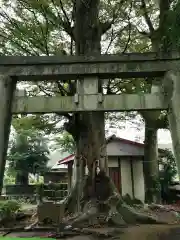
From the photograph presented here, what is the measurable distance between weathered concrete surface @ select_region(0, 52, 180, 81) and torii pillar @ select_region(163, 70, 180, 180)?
0.28 metres

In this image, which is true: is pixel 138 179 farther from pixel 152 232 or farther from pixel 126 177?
pixel 152 232

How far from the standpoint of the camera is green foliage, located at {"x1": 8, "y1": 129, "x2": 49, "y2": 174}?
23.7m

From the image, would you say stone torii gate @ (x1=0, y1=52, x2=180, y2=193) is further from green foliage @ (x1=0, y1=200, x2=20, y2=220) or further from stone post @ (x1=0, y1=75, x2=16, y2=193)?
green foliage @ (x1=0, y1=200, x2=20, y2=220)

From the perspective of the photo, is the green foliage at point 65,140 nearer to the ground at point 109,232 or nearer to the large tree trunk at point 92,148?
the large tree trunk at point 92,148

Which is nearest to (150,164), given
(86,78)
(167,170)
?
(167,170)

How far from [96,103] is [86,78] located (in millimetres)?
829

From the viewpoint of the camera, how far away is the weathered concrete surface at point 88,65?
23.3 ft

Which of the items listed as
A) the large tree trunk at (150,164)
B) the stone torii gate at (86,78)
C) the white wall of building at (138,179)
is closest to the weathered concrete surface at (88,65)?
the stone torii gate at (86,78)

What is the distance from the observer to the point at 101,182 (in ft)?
34.1

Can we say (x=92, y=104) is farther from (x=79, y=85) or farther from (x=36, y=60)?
(x=36, y=60)

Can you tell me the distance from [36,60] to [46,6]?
500 cm

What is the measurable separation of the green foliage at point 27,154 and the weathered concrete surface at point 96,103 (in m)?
17.0

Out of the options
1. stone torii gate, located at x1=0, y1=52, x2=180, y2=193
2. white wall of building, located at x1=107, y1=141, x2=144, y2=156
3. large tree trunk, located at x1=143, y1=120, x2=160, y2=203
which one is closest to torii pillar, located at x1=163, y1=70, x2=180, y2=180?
stone torii gate, located at x1=0, y1=52, x2=180, y2=193

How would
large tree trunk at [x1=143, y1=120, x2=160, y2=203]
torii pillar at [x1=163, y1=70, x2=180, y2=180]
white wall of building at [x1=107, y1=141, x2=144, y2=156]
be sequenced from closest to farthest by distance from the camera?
torii pillar at [x1=163, y1=70, x2=180, y2=180]
large tree trunk at [x1=143, y1=120, x2=160, y2=203]
white wall of building at [x1=107, y1=141, x2=144, y2=156]
